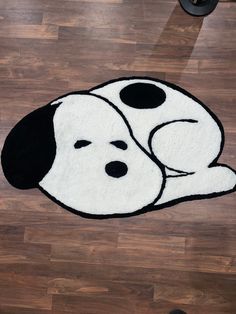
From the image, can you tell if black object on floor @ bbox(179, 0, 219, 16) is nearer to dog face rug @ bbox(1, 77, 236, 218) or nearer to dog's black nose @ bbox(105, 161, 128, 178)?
dog face rug @ bbox(1, 77, 236, 218)

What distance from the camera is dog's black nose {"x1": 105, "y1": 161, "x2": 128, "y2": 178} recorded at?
2.80 meters

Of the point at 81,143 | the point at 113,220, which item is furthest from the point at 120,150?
the point at 113,220

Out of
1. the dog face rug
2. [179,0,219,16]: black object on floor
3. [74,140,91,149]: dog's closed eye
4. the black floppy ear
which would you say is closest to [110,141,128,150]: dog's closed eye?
the dog face rug

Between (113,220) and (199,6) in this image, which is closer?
(113,220)

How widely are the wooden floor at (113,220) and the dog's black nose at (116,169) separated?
0.81 feet

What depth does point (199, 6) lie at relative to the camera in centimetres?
289

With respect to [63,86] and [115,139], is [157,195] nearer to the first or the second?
[115,139]

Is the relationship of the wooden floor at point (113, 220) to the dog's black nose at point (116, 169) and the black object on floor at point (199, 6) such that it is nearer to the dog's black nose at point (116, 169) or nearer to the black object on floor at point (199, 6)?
the black object on floor at point (199, 6)

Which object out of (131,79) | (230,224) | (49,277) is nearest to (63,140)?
(131,79)

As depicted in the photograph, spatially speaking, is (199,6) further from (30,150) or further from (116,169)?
(30,150)

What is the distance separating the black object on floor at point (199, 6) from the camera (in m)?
2.88

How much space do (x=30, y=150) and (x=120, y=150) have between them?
50cm

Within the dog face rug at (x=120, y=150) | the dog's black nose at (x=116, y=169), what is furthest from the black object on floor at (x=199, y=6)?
the dog's black nose at (x=116, y=169)

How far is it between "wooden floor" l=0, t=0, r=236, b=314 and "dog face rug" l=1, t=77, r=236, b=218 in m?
0.06
